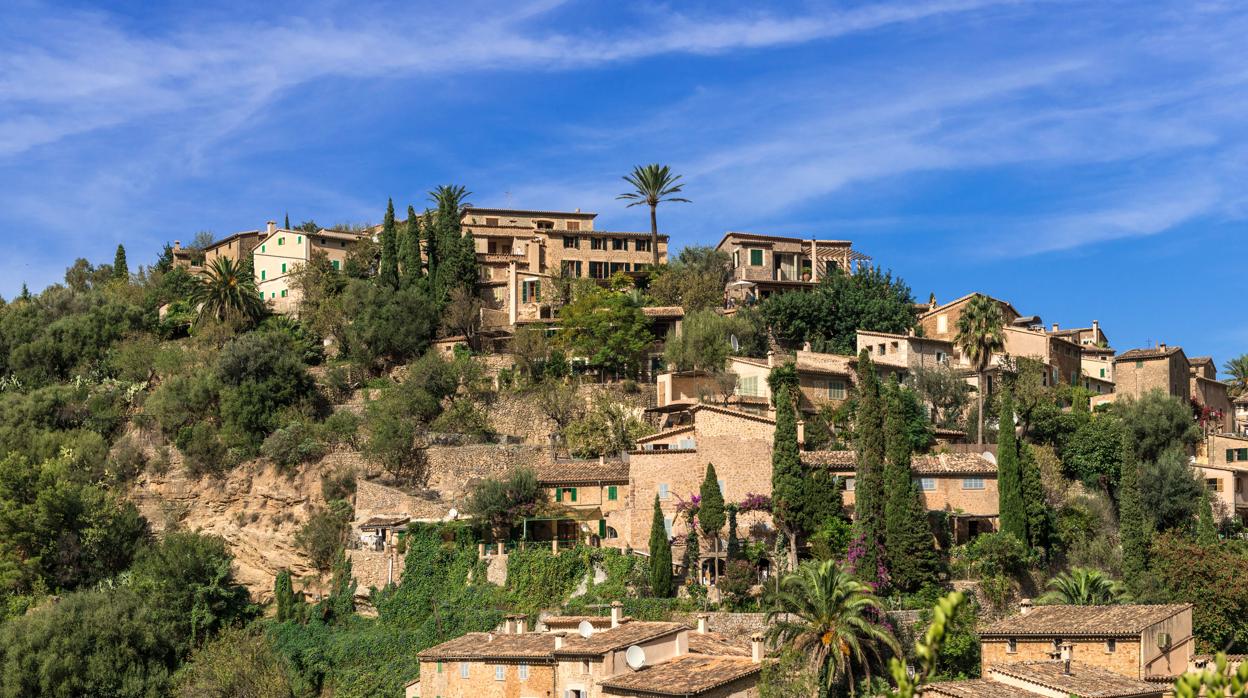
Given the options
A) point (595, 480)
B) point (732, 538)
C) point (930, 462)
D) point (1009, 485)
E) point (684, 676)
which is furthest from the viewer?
point (595, 480)

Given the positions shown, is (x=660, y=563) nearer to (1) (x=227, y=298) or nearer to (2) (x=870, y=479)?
(2) (x=870, y=479)

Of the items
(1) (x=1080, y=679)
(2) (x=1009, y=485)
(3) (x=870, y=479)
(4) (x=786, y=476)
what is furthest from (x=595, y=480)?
(1) (x=1080, y=679)

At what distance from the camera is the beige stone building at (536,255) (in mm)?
77938

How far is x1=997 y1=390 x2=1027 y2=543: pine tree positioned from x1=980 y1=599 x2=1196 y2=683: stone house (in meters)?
9.93

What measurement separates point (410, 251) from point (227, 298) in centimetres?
985

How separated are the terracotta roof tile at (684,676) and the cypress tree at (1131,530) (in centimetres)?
1667

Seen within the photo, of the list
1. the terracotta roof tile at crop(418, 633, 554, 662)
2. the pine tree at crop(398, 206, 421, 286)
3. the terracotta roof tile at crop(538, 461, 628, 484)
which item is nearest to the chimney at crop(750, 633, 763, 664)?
the terracotta roof tile at crop(418, 633, 554, 662)

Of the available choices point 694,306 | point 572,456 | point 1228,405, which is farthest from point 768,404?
point 1228,405

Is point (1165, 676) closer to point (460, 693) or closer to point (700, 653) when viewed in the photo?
point (700, 653)

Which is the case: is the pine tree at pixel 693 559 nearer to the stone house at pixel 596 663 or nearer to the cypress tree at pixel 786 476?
the cypress tree at pixel 786 476

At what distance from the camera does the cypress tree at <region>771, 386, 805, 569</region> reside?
5016 cm

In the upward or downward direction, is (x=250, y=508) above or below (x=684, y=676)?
above

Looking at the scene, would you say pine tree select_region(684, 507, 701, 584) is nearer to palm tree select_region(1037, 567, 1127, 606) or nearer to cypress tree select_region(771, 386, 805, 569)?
cypress tree select_region(771, 386, 805, 569)

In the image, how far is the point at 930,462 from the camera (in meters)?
54.1
